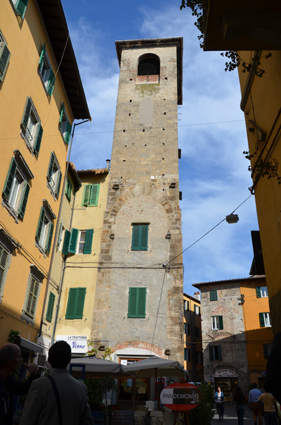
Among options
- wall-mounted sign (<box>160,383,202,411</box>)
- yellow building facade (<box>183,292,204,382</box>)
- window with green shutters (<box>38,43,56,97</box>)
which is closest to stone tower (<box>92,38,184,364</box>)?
window with green shutters (<box>38,43,56,97</box>)

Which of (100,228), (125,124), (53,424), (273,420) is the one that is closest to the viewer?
(53,424)

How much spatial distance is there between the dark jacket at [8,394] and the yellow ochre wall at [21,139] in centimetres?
768

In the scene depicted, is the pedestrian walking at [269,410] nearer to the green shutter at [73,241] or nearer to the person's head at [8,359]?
the person's head at [8,359]

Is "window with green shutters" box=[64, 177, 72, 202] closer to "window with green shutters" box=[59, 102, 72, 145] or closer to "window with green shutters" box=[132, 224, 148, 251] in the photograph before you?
"window with green shutters" box=[59, 102, 72, 145]

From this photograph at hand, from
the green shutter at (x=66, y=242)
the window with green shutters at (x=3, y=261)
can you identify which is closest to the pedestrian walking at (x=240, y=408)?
the window with green shutters at (x=3, y=261)

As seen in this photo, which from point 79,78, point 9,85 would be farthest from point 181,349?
point 79,78

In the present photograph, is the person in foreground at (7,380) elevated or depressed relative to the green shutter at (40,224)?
depressed

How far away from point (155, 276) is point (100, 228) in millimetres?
3745

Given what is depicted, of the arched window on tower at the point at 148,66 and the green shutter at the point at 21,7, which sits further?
the arched window on tower at the point at 148,66

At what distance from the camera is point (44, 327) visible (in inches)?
543

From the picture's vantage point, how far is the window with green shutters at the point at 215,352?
105 ft

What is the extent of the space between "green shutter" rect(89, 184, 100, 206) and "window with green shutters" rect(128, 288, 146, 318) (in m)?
5.09

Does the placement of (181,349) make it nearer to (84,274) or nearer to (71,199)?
(84,274)

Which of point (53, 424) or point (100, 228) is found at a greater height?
point (100, 228)
